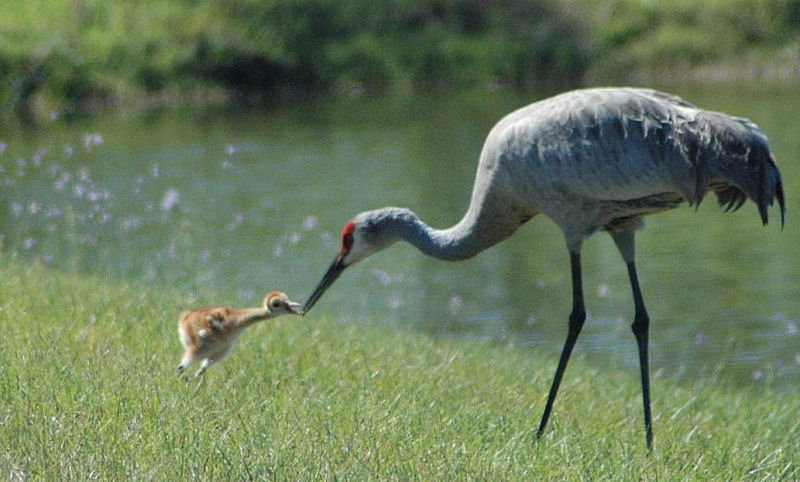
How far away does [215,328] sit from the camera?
6.28m

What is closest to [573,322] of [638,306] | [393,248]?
[638,306]

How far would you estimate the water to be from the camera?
32.8ft

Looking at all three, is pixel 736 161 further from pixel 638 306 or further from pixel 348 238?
pixel 348 238

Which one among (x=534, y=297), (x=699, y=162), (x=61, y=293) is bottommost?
(x=534, y=297)

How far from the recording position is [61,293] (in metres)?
7.77

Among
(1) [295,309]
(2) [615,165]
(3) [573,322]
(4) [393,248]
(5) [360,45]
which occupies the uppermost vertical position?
(5) [360,45]

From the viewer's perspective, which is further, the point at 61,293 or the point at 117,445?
the point at 61,293

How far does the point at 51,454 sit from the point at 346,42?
91.8ft

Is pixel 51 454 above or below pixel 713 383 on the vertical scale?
above

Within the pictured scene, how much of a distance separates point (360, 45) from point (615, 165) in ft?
84.0

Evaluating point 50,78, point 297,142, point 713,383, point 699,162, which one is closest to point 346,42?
point 50,78

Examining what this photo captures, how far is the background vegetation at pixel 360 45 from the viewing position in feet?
90.6

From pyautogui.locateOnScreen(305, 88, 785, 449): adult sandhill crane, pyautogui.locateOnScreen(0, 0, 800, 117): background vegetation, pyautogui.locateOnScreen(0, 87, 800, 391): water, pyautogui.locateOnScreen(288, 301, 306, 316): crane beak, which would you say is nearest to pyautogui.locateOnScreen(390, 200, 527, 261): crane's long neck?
pyautogui.locateOnScreen(305, 88, 785, 449): adult sandhill crane

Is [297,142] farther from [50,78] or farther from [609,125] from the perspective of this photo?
[609,125]
